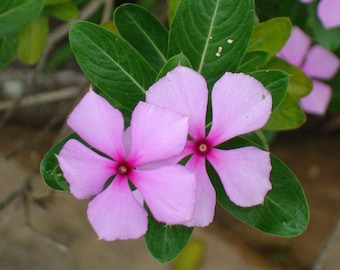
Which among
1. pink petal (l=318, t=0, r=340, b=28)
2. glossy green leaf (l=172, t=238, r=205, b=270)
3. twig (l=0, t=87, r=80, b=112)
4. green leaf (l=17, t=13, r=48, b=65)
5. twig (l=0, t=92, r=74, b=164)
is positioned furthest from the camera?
twig (l=0, t=87, r=80, b=112)

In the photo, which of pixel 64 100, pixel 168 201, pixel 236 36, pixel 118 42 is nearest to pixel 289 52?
pixel 236 36

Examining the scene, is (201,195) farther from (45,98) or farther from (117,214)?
(45,98)

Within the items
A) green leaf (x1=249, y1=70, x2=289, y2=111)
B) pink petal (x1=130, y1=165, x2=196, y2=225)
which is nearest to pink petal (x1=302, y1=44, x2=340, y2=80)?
green leaf (x1=249, y1=70, x2=289, y2=111)

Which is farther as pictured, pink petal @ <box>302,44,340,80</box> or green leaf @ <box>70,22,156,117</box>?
pink petal @ <box>302,44,340,80</box>

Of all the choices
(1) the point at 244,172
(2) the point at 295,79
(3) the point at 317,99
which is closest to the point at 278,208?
(1) the point at 244,172

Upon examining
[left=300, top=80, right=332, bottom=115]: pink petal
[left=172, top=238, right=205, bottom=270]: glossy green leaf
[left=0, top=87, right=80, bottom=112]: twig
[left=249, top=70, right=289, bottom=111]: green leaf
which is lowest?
[left=172, top=238, right=205, bottom=270]: glossy green leaf

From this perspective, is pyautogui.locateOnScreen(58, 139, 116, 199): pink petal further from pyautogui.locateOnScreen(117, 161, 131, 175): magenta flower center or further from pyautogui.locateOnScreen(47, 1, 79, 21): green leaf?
pyautogui.locateOnScreen(47, 1, 79, 21): green leaf

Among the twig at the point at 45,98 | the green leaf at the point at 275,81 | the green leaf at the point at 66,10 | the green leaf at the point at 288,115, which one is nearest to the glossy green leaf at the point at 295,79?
the green leaf at the point at 288,115

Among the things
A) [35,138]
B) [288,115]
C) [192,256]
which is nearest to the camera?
[288,115]
